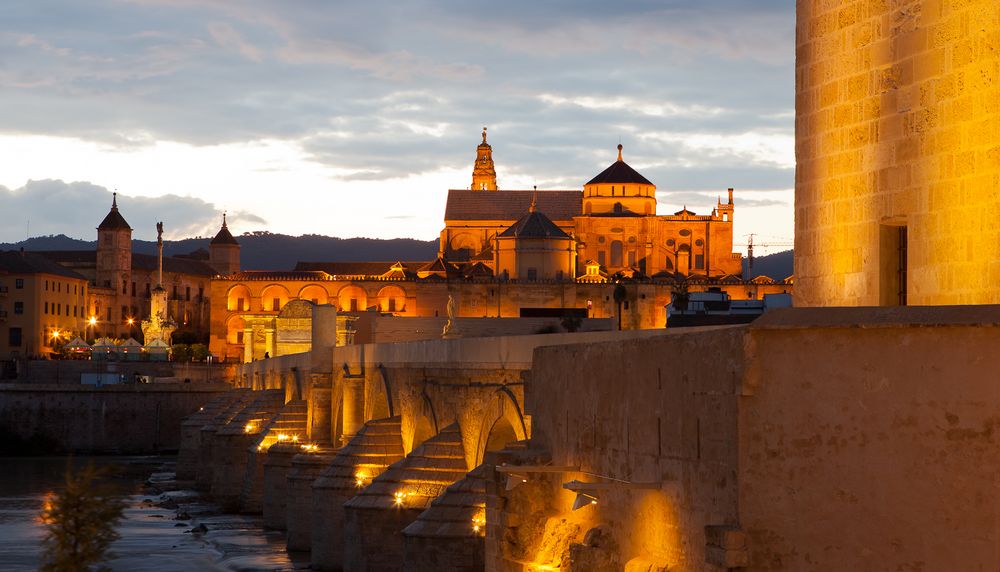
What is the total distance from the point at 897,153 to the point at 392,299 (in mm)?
90829

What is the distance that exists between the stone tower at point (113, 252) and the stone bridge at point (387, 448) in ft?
247

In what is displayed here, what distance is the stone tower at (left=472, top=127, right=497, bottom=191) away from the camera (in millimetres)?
125375

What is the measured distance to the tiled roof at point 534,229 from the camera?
9681 centimetres

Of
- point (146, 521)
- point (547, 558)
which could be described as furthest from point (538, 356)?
point (146, 521)

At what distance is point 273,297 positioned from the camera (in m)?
106

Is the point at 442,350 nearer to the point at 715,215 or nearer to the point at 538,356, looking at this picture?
the point at 538,356

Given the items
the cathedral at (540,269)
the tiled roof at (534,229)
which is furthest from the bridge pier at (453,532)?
the tiled roof at (534,229)

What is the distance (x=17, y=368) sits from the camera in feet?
262

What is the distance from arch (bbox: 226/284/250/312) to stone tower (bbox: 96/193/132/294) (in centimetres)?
1090

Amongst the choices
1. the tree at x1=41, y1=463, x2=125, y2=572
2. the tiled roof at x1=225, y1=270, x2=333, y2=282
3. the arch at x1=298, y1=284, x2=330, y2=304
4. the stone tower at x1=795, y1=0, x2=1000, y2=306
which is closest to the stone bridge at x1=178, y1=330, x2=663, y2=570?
the stone tower at x1=795, y1=0, x2=1000, y2=306

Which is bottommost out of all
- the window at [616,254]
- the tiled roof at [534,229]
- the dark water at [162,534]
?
the dark water at [162,534]

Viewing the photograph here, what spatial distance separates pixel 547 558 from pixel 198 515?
86.8ft

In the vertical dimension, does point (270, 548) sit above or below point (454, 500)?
below

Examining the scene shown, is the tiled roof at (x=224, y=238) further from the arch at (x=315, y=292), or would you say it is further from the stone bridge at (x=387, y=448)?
the stone bridge at (x=387, y=448)
